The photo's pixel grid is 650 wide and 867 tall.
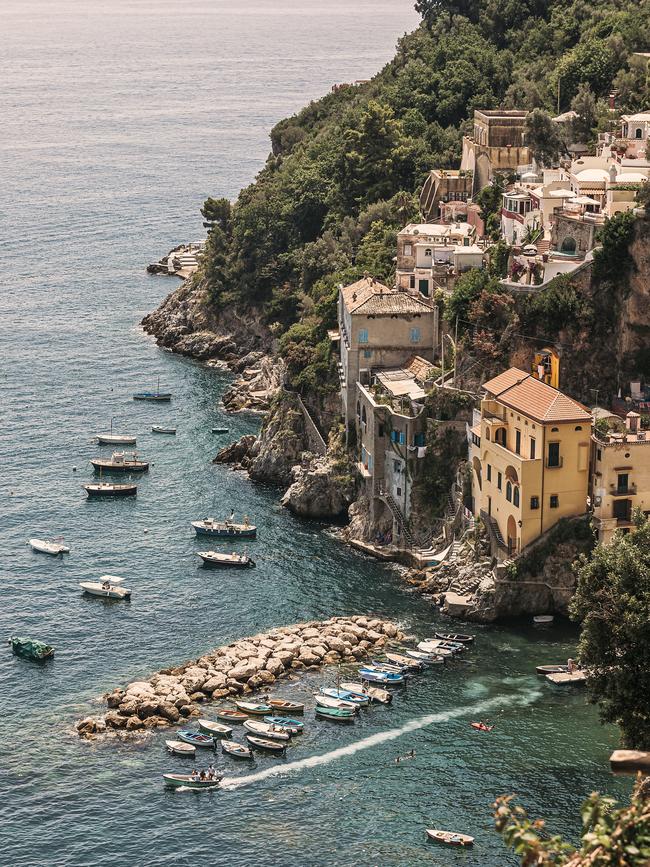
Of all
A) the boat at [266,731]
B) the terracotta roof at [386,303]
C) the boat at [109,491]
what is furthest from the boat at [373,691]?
the boat at [109,491]

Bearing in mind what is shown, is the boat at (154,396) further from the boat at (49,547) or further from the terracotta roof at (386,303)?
the boat at (49,547)

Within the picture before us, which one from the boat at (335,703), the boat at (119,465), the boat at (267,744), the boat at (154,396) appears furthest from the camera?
the boat at (154,396)

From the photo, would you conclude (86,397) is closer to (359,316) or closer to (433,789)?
(359,316)

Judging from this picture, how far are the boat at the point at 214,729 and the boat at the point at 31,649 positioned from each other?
1343 cm

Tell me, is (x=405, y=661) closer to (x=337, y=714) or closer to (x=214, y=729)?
(x=337, y=714)

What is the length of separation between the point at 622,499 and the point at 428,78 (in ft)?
286

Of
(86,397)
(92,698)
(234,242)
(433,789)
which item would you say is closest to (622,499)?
(433,789)

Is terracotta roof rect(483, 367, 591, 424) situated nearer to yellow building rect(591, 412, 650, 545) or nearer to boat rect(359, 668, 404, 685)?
yellow building rect(591, 412, 650, 545)

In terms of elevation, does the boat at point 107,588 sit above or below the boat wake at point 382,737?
above

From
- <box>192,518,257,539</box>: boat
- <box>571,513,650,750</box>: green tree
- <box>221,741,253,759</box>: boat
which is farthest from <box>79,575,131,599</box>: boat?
<box>571,513,650,750</box>: green tree

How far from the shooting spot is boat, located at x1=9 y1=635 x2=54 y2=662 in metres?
100

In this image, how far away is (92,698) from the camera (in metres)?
95.3

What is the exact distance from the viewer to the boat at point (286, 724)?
297ft

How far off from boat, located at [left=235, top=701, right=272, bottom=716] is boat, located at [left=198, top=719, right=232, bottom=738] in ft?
6.26
